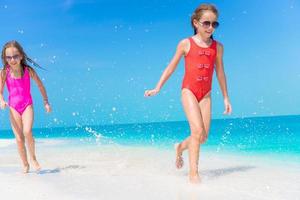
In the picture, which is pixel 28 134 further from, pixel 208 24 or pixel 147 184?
pixel 208 24

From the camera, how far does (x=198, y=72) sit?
6625 mm

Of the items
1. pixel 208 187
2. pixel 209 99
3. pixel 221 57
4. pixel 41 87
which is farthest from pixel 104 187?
pixel 41 87

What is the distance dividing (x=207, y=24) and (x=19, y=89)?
3.26 metres

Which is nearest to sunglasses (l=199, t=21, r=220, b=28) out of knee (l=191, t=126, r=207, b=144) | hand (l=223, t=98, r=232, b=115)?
hand (l=223, t=98, r=232, b=115)

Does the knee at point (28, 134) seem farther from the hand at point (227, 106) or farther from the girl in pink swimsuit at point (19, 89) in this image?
the hand at point (227, 106)

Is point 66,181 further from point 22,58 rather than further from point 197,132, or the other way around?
point 22,58

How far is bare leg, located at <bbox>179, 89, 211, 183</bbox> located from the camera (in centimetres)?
638

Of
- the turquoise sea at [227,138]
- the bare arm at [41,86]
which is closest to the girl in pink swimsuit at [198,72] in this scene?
the bare arm at [41,86]

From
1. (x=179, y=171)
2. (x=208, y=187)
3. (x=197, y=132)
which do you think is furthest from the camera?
(x=179, y=171)

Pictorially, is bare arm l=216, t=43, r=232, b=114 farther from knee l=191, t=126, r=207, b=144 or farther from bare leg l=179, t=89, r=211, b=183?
knee l=191, t=126, r=207, b=144

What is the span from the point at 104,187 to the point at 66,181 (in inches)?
31.8

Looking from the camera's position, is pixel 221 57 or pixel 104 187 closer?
pixel 104 187

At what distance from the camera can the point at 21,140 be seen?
823cm

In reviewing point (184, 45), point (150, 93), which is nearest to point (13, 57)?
point (150, 93)
